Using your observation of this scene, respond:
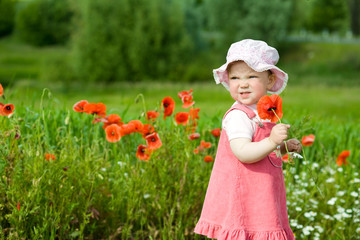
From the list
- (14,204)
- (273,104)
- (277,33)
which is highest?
(277,33)

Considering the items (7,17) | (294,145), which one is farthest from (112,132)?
(7,17)

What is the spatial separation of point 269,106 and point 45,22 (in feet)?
94.0

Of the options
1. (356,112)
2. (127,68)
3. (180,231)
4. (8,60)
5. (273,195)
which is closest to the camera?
(273,195)

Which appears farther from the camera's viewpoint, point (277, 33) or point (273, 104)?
point (277, 33)

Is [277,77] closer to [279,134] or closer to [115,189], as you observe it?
[279,134]

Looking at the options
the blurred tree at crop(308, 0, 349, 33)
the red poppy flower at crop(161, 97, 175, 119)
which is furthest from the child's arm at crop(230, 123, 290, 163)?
the blurred tree at crop(308, 0, 349, 33)

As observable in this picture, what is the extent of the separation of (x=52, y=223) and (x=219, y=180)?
3.40 feet

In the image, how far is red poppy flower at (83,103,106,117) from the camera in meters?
2.97

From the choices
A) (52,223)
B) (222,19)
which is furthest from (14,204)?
(222,19)

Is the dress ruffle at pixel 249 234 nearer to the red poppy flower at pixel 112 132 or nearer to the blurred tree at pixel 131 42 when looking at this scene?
the red poppy flower at pixel 112 132

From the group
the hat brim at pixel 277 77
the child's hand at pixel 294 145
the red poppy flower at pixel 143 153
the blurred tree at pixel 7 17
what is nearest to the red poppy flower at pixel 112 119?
the red poppy flower at pixel 143 153

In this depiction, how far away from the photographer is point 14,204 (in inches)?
106

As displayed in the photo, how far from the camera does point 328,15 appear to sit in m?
33.9

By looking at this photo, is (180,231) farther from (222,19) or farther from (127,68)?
(222,19)
